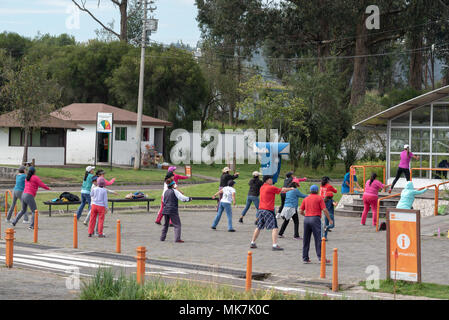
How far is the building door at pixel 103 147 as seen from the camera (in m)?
50.8

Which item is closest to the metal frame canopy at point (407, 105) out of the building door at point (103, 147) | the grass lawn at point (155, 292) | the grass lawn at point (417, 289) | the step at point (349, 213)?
the step at point (349, 213)

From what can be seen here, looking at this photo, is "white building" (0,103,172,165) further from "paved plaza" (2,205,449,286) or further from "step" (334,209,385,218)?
"paved plaza" (2,205,449,286)

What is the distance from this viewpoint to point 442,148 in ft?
95.5

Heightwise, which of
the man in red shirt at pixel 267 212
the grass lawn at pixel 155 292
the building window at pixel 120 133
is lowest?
the grass lawn at pixel 155 292

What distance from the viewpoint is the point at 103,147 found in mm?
51062

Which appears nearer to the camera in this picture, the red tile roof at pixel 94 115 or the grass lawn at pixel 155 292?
the grass lawn at pixel 155 292

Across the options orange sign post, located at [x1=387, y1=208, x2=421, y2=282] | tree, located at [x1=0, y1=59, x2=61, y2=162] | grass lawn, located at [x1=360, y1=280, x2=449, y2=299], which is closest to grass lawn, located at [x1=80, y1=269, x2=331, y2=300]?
grass lawn, located at [x1=360, y1=280, x2=449, y2=299]

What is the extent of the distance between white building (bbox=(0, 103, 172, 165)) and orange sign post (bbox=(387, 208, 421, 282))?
34.0 m

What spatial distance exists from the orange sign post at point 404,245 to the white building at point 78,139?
34.0m

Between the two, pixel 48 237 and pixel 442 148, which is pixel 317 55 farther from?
pixel 48 237

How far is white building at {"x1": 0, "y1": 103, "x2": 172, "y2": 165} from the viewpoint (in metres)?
46.7

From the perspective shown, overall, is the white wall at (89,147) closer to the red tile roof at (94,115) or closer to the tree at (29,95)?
the red tile roof at (94,115)
